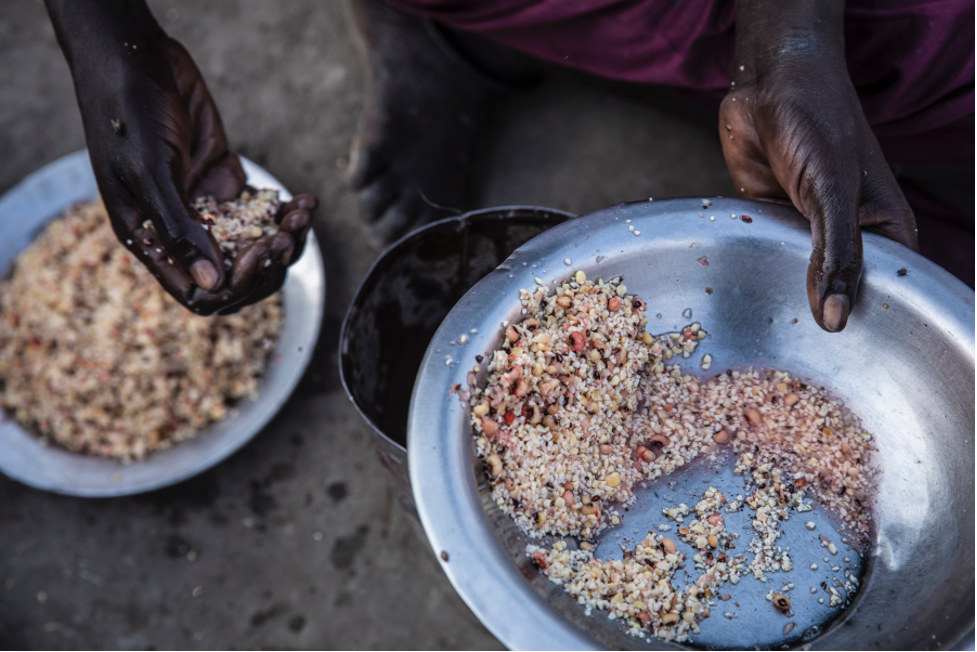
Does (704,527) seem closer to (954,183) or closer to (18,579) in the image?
(954,183)

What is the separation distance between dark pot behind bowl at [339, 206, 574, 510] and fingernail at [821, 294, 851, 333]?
51cm

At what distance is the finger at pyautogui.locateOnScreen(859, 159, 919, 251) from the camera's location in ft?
3.71

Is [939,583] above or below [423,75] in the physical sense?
below

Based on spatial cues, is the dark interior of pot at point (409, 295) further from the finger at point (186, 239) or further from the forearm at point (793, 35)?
the forearm at point (793, 35)

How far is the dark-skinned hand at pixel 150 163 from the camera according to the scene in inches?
49.2

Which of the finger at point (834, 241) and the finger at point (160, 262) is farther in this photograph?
the finger at point (160, 262)

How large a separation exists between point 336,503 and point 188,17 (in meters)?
1.91

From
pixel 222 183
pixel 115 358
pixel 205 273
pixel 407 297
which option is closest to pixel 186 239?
pixel 205 273

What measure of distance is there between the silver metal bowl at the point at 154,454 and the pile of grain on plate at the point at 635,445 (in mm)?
1006

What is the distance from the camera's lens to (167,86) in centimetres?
137

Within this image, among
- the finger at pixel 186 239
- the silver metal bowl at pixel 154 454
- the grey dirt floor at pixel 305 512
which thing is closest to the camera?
the finger at pixel 186 239

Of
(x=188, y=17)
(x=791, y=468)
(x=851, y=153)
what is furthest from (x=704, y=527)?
(x=188, y=17)

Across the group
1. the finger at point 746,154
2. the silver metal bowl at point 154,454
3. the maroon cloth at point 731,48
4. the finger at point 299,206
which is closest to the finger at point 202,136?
the finger at point 299,206

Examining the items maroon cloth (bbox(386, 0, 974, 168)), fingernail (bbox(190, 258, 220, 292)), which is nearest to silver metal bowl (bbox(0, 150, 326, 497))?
fingernail (bbox(190, 258, 220, 292))
